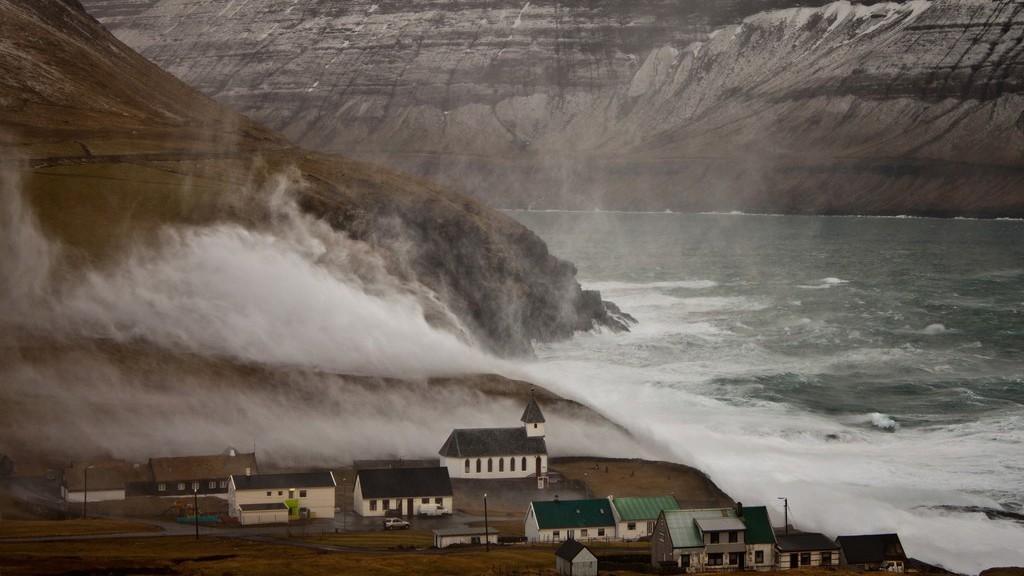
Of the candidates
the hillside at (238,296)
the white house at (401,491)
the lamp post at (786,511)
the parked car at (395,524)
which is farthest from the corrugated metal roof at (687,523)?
A: the hillside at (238,296)

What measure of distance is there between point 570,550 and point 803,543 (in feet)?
46.9

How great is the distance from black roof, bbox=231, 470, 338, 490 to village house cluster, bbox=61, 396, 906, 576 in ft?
0.19

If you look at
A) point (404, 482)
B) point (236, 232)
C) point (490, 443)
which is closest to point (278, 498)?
point (404, 482)

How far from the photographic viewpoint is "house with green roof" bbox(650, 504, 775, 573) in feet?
253

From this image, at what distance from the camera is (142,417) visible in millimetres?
106062

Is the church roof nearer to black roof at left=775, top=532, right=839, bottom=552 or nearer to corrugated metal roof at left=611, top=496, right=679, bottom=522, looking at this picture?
corrugated metal roof at left=611, top=496, right=679, bottom=522

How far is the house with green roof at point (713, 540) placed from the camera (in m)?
77.2

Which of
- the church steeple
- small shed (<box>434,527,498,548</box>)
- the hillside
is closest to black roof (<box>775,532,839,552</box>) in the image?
small shed (<box>434,527,498,548</box>)

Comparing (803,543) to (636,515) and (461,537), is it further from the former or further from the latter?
(461,537)

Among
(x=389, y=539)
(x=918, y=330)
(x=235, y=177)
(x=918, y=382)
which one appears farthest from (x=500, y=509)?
(x=918, y=330)

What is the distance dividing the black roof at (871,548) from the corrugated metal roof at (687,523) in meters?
6.09

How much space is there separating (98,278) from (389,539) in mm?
58509

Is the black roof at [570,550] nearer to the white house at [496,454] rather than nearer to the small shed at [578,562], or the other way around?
the small shed at [578,562]

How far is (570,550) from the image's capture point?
2876 inches
